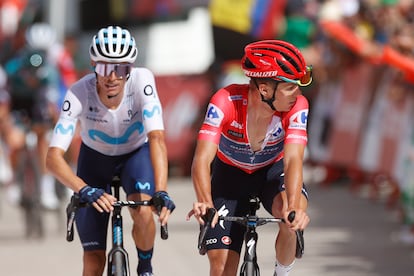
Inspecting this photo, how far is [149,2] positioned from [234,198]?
58.1 feet

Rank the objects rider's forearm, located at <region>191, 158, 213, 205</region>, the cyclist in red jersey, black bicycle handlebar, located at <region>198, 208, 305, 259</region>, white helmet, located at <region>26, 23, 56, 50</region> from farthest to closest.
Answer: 1. white helmet, located at <region>26, 23, 56, 50</region>
2. the cyclist in red jersey
3. rider's forearm, located at <region>191, 158, 213, 205</region>
4. black bicycle handlebar, located at <region>198, 208, 305, 259</region>

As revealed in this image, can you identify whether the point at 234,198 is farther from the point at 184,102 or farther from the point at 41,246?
the point at 184,102

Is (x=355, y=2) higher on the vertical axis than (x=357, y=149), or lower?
higher

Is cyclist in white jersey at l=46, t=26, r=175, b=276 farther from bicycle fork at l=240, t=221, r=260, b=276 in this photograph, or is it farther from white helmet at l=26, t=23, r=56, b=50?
white helmet at l=26, t=23, r=56, b=50

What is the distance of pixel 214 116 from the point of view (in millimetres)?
7898

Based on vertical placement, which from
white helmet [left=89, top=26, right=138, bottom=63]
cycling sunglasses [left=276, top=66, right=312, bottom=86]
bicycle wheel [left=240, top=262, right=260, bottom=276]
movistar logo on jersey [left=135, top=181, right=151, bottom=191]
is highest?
white helmet [left=89, top=26, right=138, bottom=63]

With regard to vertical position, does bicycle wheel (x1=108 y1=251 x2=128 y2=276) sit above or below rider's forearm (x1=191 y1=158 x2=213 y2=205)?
below

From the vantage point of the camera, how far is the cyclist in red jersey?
305 inches

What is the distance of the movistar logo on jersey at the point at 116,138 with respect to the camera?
8773 mm

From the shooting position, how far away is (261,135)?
812 cm

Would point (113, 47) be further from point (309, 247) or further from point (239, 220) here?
point (309, 247)

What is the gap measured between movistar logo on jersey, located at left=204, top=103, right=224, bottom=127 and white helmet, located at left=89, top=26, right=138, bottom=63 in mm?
749

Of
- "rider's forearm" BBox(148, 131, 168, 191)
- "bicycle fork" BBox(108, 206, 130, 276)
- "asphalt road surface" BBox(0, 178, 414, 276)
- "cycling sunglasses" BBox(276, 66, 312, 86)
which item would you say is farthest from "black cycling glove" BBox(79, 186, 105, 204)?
"asphalt road surface" BBox(0, 178, 414, 276)

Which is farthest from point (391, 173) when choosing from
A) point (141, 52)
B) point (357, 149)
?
point (141, 52)
